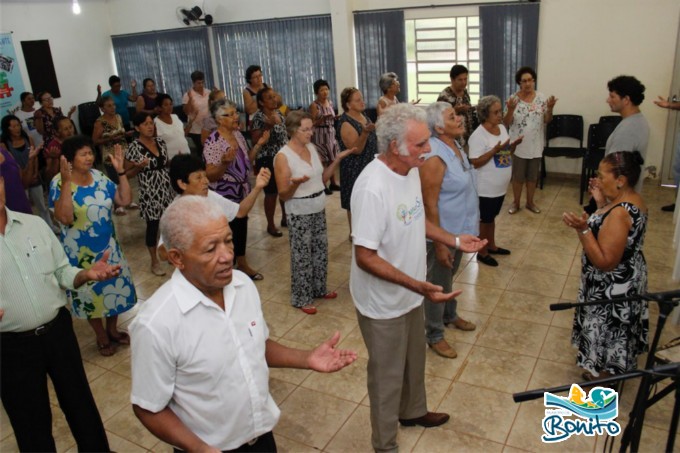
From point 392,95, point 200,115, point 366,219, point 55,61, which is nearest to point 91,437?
point 366,219

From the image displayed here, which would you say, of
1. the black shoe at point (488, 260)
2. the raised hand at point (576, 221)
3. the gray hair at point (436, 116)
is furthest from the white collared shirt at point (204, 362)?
the black shoe at point (488, 260)

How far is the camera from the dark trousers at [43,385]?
2.48 meters

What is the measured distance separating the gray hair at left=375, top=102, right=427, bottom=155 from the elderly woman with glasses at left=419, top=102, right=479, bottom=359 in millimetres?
764

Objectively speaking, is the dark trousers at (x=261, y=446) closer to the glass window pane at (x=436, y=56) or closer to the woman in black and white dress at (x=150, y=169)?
the woman in black and white dress at (x=150, y=169)

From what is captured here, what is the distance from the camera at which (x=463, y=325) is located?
157 inches

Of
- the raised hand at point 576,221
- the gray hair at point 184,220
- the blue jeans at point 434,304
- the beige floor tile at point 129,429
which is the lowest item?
the beige floor tile at point 129,429

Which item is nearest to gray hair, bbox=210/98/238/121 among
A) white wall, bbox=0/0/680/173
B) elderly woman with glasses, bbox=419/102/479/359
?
elderly woman with glasses, bbox=419/102/479/359

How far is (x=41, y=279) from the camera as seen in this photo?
249 cm

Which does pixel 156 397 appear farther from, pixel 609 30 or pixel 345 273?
pixel 609 30

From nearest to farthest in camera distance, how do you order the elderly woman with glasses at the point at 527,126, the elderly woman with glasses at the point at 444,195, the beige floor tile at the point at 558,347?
the elderly woman with glasses at the point at 444,195
the beige floor tile at the point at 558,347
the elderly woman with glasses at the point at 527,126

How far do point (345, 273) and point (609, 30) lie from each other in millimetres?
4410

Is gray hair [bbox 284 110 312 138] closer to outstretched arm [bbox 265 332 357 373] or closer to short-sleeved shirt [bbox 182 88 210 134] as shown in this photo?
outstretched arm [bbox 265 332 357 373]

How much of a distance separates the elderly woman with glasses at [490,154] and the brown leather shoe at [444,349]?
1.52 meters

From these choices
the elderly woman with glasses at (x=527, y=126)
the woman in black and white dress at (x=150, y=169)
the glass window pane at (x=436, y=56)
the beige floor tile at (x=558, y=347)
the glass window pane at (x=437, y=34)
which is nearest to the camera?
the beige floor tile at (x=558, y=347)
